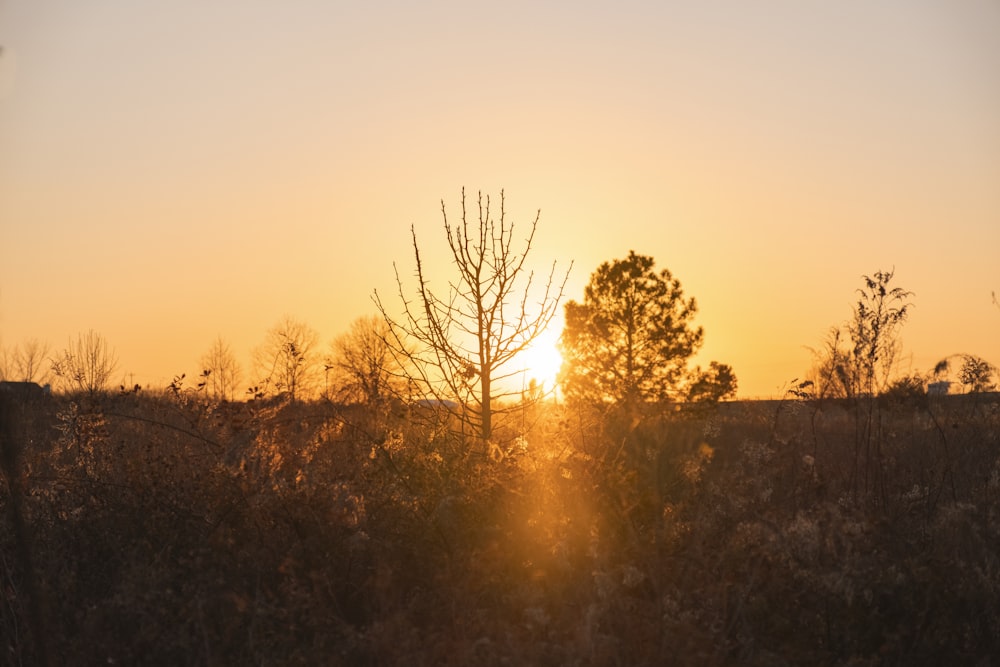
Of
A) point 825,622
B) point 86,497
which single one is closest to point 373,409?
point 86,497

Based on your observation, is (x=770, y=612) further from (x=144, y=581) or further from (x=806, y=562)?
(x=144, y=581)

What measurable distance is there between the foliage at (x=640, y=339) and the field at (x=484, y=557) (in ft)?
64.6

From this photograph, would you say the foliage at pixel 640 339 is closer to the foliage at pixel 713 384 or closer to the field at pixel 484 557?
the foliage at pixel 713 384

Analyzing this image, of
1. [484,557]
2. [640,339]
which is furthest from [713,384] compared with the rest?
[484,557]

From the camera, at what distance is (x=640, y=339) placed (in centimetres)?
3033

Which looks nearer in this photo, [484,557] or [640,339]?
[484,557]

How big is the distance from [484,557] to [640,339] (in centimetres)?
2313

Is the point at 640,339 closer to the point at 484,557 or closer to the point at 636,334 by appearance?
the point at 636,334

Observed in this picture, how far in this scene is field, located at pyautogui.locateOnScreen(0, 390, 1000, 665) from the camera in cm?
652

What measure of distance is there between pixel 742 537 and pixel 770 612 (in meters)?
0.86

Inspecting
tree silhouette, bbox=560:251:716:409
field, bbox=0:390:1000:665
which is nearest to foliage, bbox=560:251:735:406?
tree silhouette, bbox=560:251:716:409

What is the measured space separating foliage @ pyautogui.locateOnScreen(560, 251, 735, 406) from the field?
19691mm

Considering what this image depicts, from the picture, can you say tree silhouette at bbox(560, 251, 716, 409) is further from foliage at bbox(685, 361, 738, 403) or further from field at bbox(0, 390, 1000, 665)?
field at bbox(0, 390, 1000, 665)

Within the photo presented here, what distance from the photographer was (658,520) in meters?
8.57
